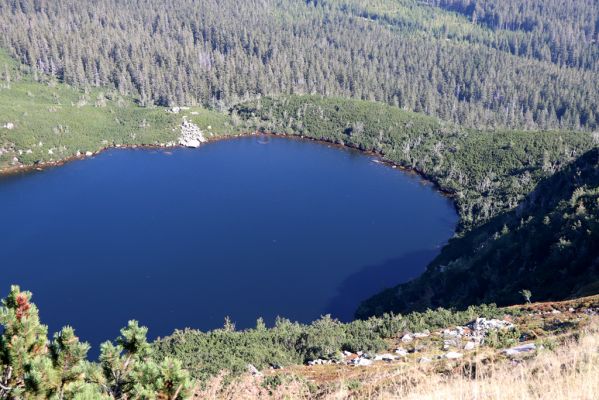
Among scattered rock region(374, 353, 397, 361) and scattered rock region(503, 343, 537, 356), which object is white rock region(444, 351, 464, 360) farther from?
scattered rock region(374, 353, 397, 361)

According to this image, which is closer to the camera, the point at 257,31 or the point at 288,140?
the point at 288,140

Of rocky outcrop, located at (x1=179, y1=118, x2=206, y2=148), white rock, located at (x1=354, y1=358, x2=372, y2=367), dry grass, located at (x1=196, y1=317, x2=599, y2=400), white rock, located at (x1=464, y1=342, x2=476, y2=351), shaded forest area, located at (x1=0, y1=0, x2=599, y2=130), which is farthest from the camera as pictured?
shaded forest area, located at (x1=0, y1=0, x2=599, y2=130)

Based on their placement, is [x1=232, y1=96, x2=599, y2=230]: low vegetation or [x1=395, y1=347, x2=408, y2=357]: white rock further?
[x1=232, y1=96, x2=599, y2=230]: low vegetation

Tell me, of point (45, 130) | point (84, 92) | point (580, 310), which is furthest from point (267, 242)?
point (84, 92)

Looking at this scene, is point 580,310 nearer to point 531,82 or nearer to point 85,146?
point 85,146

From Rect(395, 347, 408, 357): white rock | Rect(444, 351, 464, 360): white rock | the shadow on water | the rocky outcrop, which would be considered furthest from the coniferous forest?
the shadow on water

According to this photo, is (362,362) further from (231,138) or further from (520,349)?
(231,138)
